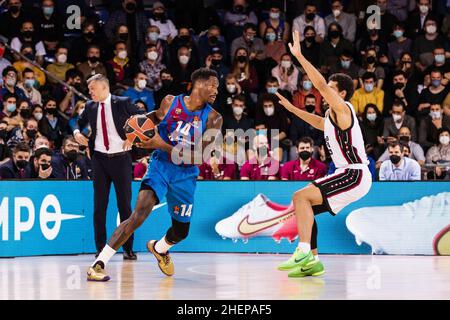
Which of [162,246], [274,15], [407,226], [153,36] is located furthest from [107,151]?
[274,15]

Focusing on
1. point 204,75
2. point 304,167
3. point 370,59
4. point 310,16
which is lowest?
point 304,167

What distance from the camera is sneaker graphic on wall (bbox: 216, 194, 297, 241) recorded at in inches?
571

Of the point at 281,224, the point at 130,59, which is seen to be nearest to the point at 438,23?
the point at 130,59

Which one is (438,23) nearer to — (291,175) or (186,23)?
(186,23)

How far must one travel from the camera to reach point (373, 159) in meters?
16.7

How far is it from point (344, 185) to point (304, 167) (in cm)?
429

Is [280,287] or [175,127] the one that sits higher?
[175,127]

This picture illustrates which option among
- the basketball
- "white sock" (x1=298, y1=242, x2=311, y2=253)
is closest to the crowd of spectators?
"white sock" (x1=298, y1=242, x2=311, y2=253)

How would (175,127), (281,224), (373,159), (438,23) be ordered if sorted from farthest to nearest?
(438,23)
(373,159)
(281,224)
(175,127)

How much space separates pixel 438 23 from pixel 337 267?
956 cm

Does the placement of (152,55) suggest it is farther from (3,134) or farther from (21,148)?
(21,148)

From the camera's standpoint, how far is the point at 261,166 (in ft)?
50.8

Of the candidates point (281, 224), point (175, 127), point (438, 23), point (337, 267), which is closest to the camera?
point (175, 127)

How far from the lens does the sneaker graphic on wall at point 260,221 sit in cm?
1449
